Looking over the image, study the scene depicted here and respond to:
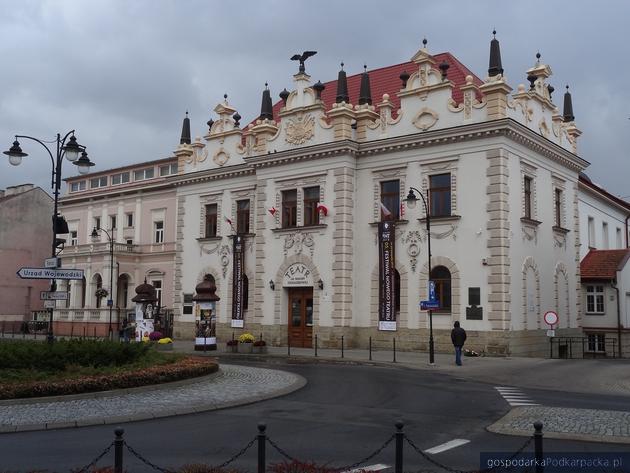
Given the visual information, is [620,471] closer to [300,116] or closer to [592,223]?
[300,116]

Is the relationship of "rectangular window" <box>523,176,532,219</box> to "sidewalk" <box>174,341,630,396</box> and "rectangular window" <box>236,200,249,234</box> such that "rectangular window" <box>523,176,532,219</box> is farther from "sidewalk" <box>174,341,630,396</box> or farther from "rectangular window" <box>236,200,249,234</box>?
"rectangular window" <box>236,200,249,234</box>

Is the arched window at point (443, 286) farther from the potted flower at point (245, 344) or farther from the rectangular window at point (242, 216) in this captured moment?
the rectangular window at point (242, 216)

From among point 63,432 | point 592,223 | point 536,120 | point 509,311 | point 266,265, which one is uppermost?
point 536,120

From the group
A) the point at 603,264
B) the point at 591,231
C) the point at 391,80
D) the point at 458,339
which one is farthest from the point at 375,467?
the point at 591,231

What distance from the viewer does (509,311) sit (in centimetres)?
2969

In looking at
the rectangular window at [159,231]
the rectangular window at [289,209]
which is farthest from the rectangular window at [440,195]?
the rectangular window at [159,231]

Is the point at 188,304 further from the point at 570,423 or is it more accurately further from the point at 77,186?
the point at 570,423

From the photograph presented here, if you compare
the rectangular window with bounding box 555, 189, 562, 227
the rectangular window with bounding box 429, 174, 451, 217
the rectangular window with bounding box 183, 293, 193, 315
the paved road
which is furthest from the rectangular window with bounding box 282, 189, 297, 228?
the paved road

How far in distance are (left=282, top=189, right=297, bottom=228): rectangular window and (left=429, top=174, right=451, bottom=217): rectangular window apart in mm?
7678

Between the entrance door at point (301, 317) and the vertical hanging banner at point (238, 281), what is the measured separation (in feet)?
12.8

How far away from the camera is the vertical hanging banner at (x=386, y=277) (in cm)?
3262

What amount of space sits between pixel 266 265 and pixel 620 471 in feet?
94.7

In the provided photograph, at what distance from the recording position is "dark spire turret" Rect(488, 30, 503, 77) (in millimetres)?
30719

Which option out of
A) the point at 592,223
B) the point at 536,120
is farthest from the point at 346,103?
the point at 592,223
